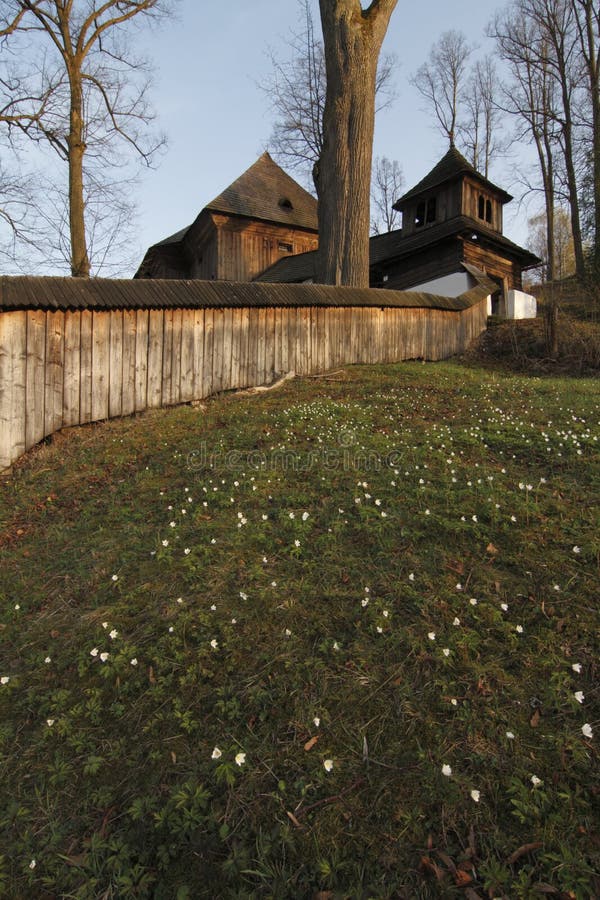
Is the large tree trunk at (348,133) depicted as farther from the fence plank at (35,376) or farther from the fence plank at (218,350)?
the fence plank at (35,376)

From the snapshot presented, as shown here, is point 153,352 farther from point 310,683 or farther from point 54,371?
point 310,683

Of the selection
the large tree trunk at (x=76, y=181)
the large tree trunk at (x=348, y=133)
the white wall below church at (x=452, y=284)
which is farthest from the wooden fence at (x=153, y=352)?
the large tree trunk at (x=76, y=181)

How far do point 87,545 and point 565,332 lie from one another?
1351 centimetres

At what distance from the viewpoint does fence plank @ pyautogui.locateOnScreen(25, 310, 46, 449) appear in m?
7.37

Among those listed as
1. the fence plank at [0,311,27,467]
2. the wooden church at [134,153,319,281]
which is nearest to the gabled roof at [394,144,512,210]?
the wooden church at [134,153,319,281]

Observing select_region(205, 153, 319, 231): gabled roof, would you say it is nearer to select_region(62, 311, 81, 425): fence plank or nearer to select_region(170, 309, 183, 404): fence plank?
select_region(170, 309, 183, 404): fence plank

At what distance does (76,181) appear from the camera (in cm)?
1563

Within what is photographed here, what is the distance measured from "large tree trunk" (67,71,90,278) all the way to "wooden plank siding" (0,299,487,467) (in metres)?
8.48

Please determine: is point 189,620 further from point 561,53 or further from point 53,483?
point 561,53

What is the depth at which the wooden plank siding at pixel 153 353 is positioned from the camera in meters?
7.33

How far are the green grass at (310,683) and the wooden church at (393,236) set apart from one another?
16.2 metres

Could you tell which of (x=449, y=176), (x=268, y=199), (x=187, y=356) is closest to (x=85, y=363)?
(x=187, y=356)

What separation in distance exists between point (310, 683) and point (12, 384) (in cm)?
640

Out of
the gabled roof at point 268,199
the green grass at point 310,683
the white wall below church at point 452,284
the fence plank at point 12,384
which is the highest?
the gabled roof at point 268,199
